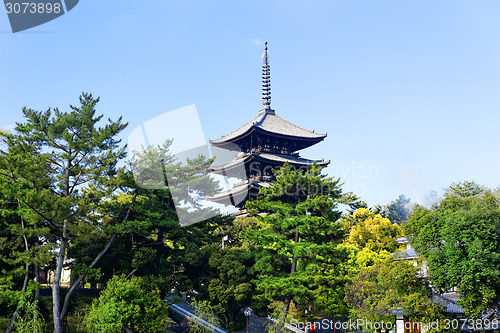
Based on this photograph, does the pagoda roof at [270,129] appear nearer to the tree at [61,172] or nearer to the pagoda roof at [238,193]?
the pagoda roof at [238,193]

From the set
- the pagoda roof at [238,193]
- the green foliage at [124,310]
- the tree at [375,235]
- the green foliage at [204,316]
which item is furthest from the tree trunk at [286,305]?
the pagoda roof at [238,193]

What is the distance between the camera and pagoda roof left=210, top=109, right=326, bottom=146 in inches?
1906

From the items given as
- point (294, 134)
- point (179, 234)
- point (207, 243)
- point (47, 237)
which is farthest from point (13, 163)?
point (294, 134)

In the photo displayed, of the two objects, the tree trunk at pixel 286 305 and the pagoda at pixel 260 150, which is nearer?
the tree trunk at pixel 286 305

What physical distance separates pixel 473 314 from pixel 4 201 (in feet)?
76.4

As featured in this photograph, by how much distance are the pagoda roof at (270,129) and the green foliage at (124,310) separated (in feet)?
81.8

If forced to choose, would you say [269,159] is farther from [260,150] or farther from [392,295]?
[392,295]

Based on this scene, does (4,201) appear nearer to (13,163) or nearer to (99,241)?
(13,163)

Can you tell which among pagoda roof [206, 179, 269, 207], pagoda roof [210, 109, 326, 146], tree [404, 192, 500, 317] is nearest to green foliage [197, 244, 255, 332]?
tree [404, 192, 500, 317]

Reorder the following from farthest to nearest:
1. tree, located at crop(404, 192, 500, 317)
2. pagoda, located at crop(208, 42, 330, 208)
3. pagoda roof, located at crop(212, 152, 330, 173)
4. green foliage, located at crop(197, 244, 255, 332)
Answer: pagoda, located at crop(208, 42, 330, 208)
pagoda roof, located at crop(212, 152, 330, 173)
green foliage, located at crop(197, 244, 255, 332)
tree, located at crop(404, 192, 500, 317)

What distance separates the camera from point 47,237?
87.3 feet

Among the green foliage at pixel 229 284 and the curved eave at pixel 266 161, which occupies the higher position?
the curved eave at pixel 266 161

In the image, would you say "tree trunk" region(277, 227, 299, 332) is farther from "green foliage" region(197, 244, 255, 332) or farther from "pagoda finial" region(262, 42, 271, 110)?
"pagoda finial" region(262, 42, 271, 110)

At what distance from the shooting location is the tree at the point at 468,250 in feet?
75.5
